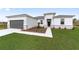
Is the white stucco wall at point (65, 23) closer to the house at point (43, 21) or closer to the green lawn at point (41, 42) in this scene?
the house at point (43, 21)

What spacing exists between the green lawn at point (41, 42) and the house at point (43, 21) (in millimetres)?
152

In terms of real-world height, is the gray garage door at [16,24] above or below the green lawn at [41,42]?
above

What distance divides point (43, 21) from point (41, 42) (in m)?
0.38

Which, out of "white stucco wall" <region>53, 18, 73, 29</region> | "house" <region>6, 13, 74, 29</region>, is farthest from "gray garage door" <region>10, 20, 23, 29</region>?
"white stucco wall" <region>53, 18, 73, 29</region>

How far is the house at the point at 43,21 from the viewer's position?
2.68 metres

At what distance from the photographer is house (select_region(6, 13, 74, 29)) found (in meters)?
2.68

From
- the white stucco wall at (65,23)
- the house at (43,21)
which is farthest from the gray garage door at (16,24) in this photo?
the white stucco wall at (65,23)

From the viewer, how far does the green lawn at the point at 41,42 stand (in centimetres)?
259

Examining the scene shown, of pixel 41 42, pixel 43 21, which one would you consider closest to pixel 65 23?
pixel 43 21

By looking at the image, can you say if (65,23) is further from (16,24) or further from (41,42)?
(16,24)

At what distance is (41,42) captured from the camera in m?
2.63

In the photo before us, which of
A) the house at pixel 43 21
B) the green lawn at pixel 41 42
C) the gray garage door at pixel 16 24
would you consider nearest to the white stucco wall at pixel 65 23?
the house at pixel 43 21
